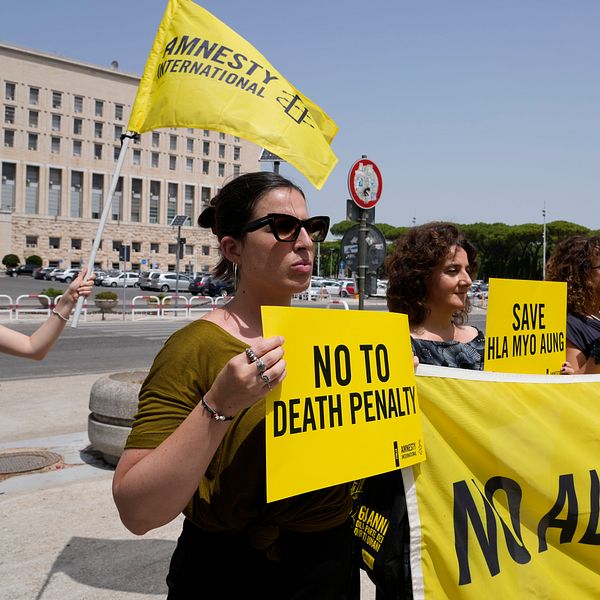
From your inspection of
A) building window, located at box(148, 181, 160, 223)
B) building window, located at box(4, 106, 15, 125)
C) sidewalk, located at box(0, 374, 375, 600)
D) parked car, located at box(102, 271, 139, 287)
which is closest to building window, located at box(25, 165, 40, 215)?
building window, located at box(4, 106, 15, 125)

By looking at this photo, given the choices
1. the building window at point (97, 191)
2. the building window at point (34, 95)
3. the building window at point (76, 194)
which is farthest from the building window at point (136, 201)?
the building window at point (34, 95)

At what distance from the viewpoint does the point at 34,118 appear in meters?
77.9

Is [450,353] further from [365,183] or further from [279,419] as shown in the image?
[365,183]

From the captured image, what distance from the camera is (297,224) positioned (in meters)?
1.83

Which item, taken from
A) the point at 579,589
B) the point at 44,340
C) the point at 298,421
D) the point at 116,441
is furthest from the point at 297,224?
the point at 116,441

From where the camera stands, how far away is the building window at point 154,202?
87.4 metres

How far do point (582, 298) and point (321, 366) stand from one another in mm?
2732

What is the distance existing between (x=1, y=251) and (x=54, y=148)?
14.9 metres

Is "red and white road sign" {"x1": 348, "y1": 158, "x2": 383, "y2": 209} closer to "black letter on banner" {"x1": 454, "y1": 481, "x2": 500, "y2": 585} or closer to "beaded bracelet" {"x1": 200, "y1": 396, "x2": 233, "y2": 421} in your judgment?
"black letter on banner" {"x1": 454, "y1": 481, "x2": 500, "y2": 585}

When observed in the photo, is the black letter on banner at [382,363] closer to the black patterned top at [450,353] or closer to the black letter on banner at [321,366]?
the black letter on banner at [321,366]

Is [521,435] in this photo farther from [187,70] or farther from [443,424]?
[187,70]

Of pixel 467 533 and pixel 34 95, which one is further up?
pixel 34 95

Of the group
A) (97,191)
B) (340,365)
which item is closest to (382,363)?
(340,365)

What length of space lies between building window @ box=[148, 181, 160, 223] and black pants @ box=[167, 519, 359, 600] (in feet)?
290
